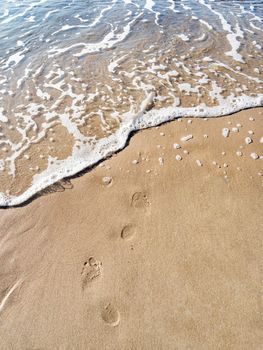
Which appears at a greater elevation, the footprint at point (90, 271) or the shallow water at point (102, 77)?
the shallow water at point (102, 77)

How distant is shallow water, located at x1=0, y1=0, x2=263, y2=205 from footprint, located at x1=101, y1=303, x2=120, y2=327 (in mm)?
1819

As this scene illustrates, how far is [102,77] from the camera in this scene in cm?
589

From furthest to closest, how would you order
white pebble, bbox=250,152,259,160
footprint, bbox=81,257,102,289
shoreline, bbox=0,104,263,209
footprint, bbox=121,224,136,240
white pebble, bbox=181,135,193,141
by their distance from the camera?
white pebble, bbox=181,135,193,141
white pebble, bbox=250,152,259,160
shoreline, bbox=0,104,263,209
footprint, bbox=121,224,136,240
footprint, bbox=81,257,102,289

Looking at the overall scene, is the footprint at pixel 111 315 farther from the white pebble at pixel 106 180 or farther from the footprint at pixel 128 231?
the white pebble at pixel 106 180

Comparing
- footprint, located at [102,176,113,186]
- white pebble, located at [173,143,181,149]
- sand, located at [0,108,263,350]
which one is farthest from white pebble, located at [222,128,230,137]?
footprint, located at [102,176,113,186]

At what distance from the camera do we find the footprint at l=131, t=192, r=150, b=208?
3566 millimetres

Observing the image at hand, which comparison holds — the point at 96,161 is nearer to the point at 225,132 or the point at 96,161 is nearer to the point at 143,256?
the point at 143,256

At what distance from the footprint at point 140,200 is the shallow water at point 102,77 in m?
0.93

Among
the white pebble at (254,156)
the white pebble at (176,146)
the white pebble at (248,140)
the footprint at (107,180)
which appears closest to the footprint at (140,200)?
the footprint at (107,180)

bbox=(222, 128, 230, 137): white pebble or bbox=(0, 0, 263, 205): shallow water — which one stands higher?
bbox=(0, 0, 263, 205): shallow water

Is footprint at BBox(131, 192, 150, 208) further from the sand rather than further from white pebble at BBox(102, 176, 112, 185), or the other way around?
white pebble at BBox(102, 176, 112, 185)

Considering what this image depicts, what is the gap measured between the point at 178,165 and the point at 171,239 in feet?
3.99

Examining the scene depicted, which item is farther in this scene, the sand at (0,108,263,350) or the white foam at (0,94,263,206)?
the white foam at (0,94,263,206)

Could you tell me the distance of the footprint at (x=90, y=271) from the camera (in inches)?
115
